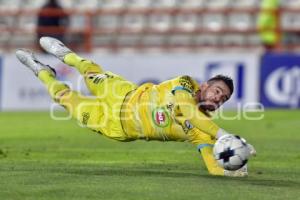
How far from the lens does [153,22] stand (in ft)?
95.5

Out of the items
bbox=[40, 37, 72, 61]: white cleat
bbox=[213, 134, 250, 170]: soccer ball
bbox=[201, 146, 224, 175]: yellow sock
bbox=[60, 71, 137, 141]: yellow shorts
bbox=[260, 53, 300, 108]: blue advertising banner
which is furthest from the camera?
bbox=[260, 53, 300, 108]: blue advertising banner

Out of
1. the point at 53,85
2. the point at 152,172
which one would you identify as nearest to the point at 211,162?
the point at 152,172

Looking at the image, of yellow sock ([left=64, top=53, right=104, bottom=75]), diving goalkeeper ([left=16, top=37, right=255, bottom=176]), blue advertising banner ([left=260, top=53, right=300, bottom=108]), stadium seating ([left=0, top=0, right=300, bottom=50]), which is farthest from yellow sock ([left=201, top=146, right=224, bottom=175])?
stadium seating ([left=0, top=0, right=300, bottom=50])

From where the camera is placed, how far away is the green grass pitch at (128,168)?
347 inches

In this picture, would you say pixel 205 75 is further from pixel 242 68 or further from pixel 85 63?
pixel 85 63

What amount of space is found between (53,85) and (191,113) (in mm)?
2589

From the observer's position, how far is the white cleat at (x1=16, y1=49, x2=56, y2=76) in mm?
12266

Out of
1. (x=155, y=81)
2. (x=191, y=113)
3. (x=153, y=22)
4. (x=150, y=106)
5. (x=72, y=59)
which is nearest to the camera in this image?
(x=191, y=113)

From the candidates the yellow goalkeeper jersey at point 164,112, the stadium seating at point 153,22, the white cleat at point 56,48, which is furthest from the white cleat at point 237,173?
the stadium seating at point 153,22

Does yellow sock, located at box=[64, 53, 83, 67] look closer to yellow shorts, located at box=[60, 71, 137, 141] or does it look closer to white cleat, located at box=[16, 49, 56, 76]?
white cleat, located at box=[16, 49, 56, 76]

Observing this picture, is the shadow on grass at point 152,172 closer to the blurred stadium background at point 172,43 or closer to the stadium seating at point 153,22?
the blurred stadium background at point 172,43

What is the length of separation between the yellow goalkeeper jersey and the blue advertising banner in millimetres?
13316

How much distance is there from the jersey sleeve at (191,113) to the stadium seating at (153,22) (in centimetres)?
1512

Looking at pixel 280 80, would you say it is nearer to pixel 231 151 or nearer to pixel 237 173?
pixel 237 173
